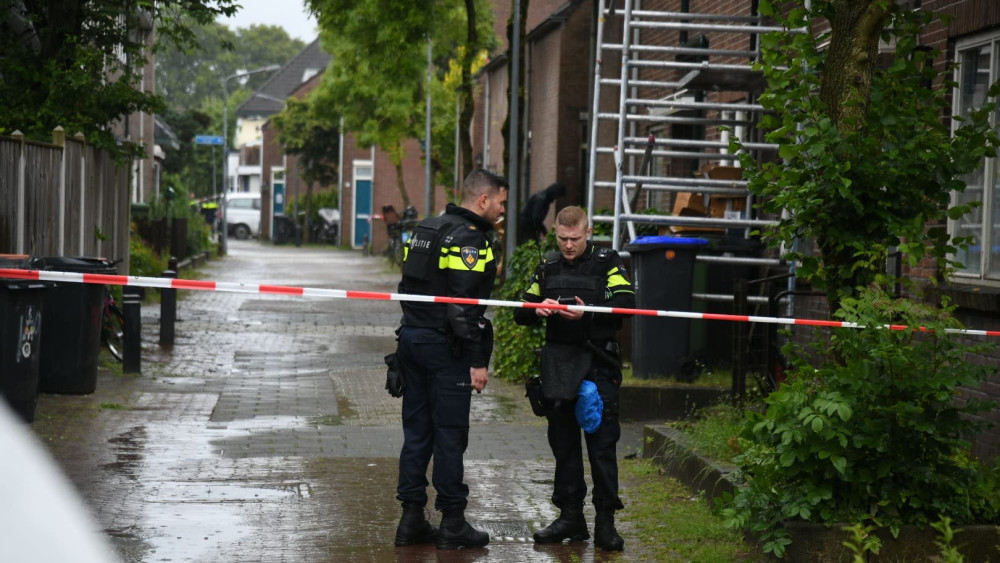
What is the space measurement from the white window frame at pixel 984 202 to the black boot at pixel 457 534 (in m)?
3.41

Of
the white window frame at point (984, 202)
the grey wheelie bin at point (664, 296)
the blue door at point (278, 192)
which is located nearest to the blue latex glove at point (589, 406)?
the white window frame at point (984, 202)

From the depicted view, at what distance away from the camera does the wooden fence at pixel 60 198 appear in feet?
38.4

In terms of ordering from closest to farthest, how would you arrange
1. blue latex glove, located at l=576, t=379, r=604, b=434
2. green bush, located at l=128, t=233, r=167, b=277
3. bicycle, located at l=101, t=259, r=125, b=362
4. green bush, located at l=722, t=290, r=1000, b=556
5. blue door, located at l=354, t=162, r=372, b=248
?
1. green bush, located at l=722, t=290, r=1000, b=556
2. blue latex glove, located at l=576, t=379, r=604, b=434
3. bicycle, located at l=101, t=259, r=125, b=362
4. green bush, located at l=128, t=233, r=167, b=277
5. blue door, located at l=354, t=162, r=372, b=248

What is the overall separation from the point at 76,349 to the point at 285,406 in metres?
1.83

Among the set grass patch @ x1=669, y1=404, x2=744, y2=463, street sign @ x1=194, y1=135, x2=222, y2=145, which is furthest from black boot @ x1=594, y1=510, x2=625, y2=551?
street sign @ x1=194, y1=135, x2=222, y2=145

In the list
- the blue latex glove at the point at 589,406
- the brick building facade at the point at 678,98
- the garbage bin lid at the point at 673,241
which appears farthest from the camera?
the garbage bin lid at the point at 673,241

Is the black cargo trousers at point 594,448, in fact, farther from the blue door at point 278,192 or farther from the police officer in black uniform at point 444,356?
the blue door at point 278,192

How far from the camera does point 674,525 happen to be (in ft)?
22.4

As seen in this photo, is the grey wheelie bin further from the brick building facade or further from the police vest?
the police vest

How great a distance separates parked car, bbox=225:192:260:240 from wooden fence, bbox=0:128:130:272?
1958 inches

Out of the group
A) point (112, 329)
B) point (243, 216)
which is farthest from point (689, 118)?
point (243, 216)

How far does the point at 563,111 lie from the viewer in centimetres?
2350

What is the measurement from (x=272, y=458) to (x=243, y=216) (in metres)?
60.2

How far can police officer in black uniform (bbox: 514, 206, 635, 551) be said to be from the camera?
6469 mm
